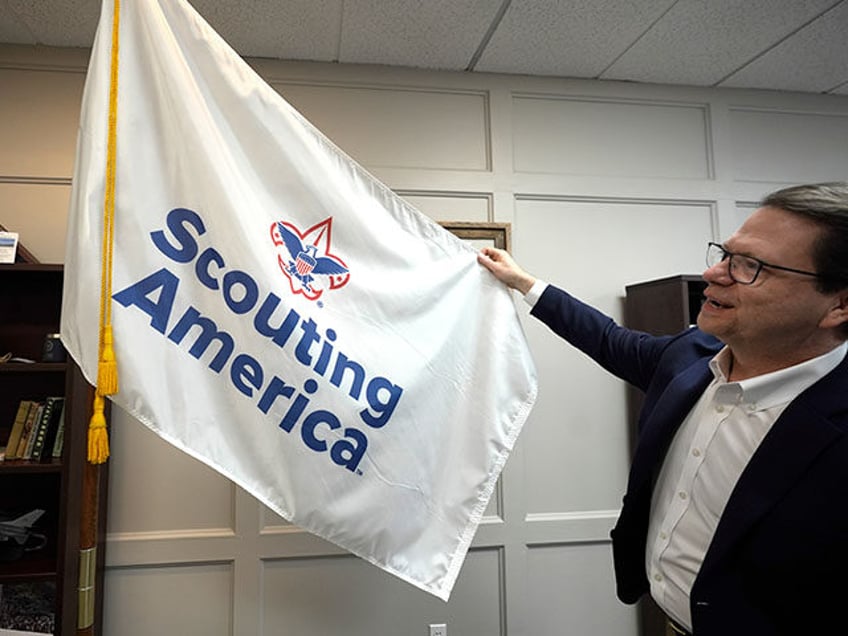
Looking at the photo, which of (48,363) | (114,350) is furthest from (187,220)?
(48,363)

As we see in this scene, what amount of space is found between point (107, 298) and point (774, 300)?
4.03 ft

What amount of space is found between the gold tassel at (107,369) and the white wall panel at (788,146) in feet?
8.59

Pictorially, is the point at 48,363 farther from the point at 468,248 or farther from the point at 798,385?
the point at 798,385

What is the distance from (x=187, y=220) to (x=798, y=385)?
3.99 feet

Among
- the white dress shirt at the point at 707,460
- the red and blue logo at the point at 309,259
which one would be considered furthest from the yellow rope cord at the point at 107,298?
the white dress shirt at the point at 707,460

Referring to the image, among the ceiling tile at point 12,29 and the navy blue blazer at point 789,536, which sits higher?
the ceiling tile at point 12,29

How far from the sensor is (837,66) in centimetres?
238

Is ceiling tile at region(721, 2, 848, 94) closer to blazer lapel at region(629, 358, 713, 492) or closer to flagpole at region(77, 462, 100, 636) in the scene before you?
blazer lapel at region(629, 358, 713, 492)

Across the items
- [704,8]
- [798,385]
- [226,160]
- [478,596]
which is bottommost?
[478,596]

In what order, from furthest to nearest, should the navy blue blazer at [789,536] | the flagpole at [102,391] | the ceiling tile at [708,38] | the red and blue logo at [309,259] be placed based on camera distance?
the ceiling tile at [708,38] → the red and blue logo at [309,259] → the flagpole at [102,391] → the navy blue blazer at [789,536]

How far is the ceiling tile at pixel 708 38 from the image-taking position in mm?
1963

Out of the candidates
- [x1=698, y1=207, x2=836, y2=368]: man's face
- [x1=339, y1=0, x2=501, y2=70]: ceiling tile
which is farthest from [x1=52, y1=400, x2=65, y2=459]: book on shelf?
[x1=698, y1=207, x2=836, y2=368]: man's face

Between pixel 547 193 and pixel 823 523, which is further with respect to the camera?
pixel 547 193

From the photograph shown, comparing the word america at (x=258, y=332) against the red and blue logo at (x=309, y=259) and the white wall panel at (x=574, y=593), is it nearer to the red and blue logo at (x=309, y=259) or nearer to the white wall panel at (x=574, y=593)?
the red and blue logo at (x=309, y=259)
